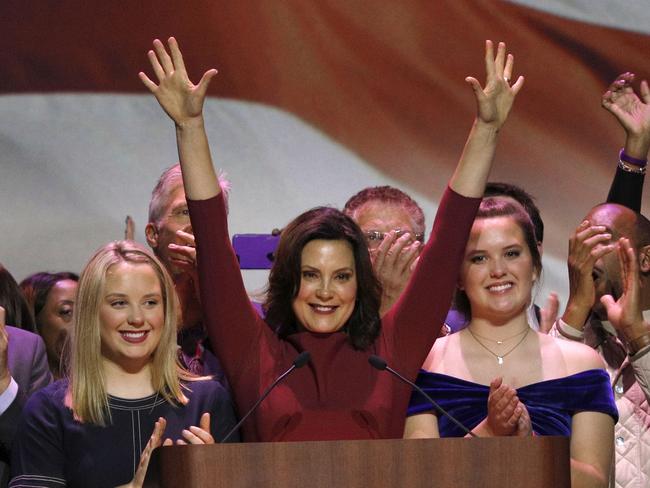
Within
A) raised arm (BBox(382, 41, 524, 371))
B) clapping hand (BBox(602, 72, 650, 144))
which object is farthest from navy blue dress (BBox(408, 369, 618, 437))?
clapping hand (BBox(602, 72, 650, 144))

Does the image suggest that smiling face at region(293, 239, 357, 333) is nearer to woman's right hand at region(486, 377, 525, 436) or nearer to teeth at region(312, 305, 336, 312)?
teeth at region(312, 305, 336, 312)

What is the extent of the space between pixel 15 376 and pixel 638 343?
1.50 meters

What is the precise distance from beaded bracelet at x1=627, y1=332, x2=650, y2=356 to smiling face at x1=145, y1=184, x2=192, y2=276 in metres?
1.16

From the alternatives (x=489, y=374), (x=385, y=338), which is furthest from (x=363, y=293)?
(x=489, y=374)

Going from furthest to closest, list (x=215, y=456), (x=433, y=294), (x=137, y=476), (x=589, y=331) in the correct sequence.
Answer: (x=589, y=331) < (x=433, y=294) < (x=137, y=476) < (x=215, y=456)

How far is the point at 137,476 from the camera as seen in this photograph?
2449mm

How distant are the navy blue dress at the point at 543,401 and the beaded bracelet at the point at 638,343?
20cm

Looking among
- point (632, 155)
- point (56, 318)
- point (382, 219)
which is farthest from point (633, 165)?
point (56, 318)

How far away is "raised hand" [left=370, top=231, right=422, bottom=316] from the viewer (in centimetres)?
303

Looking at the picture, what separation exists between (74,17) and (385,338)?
2464 mm

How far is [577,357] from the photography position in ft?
8.81

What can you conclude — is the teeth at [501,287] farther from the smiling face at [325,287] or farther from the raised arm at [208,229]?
the raised arm at [208,229]

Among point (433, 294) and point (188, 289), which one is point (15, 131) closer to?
point (188, 289)

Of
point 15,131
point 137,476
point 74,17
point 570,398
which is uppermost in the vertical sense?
point 74,17
